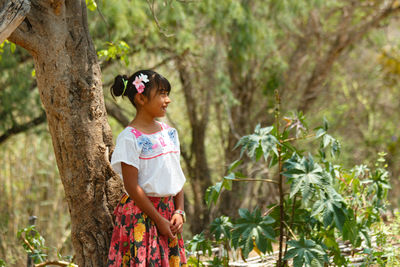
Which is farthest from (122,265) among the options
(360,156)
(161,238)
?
(360,156)

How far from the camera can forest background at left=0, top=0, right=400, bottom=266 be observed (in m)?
4.83

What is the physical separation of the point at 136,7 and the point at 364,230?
9.96 ft

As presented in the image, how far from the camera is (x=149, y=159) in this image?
2.14m

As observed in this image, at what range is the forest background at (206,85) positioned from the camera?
483 cm

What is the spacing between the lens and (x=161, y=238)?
7.14 ft

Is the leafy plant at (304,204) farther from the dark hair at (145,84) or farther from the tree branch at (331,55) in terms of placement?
the tree branch at (331,55)

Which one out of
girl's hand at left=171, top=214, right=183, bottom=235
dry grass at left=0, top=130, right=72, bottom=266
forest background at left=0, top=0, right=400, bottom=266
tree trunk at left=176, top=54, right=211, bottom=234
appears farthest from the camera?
tree trunk at left=176, top=54, right=211, bottom=234

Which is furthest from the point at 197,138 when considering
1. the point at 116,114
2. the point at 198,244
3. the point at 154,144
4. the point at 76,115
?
the point at 154,144

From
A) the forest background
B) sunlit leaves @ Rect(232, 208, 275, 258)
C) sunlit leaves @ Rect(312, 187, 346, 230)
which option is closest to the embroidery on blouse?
sunlit leaves @ Rect(232, 208, 275, 258)

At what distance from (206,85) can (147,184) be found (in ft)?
12.8

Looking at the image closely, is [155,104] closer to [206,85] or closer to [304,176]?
[304,176]

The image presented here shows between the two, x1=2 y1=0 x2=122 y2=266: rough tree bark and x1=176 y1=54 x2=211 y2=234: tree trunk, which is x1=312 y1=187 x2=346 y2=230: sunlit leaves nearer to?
x1=2 y1=0 x2=122 y2=266: rough tree bark

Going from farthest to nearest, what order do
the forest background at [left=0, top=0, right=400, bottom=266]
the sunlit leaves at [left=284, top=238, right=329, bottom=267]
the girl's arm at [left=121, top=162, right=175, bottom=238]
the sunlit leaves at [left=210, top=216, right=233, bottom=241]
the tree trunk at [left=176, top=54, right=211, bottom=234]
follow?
the tree trunk at [left=176, top=54, right=211, bottom=234]
the forest background at [left=0, top=0, right=400, bottom=266]
the sunlit leaves at [left=210, top=216, right=233, bottom=241]
the sunlit leaves at [left=284, top=238, right=329, bottom=267]
the girl's arm at [left=121, top=162, right=175, bottom=238]

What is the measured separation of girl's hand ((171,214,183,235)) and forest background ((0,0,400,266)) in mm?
1347
